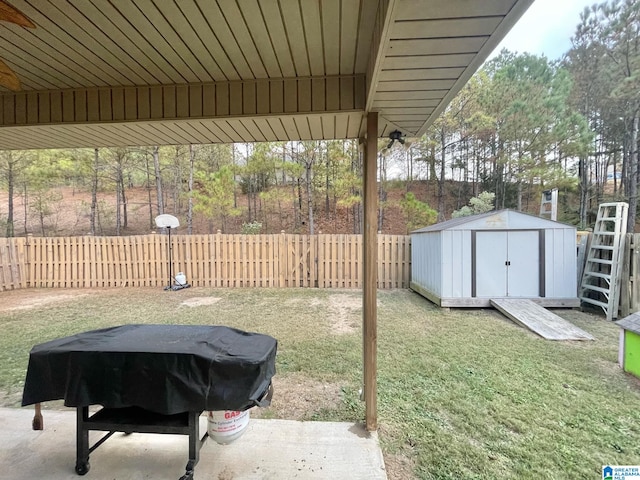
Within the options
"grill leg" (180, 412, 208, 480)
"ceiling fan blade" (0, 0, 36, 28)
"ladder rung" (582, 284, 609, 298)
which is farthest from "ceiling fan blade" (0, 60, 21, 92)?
"ladder rung" (582, 284, 609, 298)

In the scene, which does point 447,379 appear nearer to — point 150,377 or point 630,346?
point 630,346

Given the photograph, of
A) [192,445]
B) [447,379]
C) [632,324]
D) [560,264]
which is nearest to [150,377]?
[192,445]

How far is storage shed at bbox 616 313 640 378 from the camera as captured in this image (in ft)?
9.52

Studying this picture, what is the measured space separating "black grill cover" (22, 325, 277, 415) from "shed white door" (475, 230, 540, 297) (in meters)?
5.07

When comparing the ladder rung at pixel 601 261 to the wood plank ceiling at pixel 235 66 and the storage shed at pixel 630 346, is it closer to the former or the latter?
the storage shed at pixel 630 346

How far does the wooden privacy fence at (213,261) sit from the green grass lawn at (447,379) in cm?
198

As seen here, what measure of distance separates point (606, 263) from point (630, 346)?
2.67 meters

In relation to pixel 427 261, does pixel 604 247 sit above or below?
above

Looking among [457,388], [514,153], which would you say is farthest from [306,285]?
[514,153]

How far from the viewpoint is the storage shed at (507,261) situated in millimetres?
5406

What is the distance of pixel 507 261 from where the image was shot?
5504mm

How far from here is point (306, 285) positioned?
25.4 feet

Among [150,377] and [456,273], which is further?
[456,273]

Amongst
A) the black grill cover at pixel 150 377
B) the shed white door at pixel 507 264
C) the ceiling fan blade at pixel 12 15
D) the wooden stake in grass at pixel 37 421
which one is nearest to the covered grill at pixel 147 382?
the black grill cover at pixel 150 377
